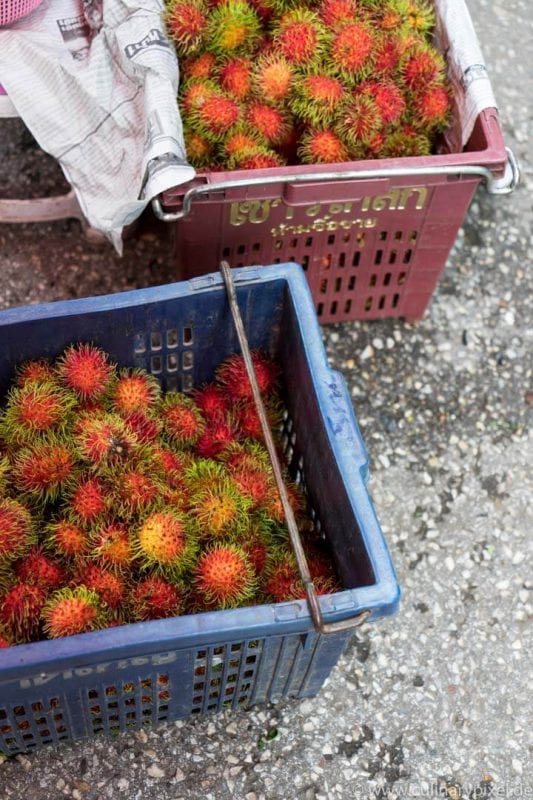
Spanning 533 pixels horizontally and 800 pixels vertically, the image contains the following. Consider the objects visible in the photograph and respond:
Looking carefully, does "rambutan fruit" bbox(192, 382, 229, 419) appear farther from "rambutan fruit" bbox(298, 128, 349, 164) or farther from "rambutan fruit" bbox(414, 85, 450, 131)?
"rambutan fruit" bbox(414, 85, 450, 131)

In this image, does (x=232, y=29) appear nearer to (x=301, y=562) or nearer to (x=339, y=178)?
(x=339, y=178)

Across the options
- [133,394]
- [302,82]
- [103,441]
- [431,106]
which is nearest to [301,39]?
[302,82]

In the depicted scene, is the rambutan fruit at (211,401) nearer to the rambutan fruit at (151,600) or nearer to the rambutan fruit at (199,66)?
the rambutan fruit at (151,600)

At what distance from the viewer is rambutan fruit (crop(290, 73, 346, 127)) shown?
1881 mm

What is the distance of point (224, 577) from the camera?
56.6 inches

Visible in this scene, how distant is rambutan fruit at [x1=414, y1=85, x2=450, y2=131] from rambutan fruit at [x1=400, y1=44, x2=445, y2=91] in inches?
0.8

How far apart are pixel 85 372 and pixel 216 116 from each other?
684 millimetres

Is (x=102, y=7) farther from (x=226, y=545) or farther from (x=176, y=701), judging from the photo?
(x=176, y=701)

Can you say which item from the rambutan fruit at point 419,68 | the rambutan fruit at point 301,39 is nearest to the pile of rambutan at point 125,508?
the rambutan fruit at point 301,39

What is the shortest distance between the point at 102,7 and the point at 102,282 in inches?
A: 28.6

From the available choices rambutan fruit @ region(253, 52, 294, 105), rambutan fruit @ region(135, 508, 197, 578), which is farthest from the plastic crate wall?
rambutan fruit @ region(135, 508, 197, 578)

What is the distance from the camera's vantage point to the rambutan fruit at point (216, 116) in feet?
6.20

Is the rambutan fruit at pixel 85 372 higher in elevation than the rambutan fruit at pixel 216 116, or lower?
lower

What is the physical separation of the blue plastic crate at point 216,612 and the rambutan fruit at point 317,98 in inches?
17.4
